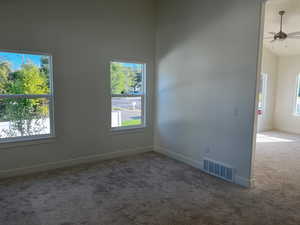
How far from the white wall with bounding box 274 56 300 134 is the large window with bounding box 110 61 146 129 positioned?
5.66 m

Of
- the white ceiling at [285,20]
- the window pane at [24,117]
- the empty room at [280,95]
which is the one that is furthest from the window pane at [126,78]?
the white ceiling at [285,20]

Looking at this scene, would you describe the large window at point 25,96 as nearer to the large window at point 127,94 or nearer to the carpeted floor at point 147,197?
the carpeted floor at point 147,197

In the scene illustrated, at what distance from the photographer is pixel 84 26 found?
3.90 meters

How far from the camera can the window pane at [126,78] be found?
4402 mm

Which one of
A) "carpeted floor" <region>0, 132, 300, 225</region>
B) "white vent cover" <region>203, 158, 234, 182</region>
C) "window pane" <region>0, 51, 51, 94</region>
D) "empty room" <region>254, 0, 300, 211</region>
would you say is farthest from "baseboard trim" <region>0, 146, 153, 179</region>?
"empty room" <region>254, 0, 300, 211</region>

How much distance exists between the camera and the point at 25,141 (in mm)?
3557

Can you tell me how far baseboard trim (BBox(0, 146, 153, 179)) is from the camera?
348cm

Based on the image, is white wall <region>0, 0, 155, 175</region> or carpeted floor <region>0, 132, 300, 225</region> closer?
carpeted floor <region>0, 132, 300, 225</region>

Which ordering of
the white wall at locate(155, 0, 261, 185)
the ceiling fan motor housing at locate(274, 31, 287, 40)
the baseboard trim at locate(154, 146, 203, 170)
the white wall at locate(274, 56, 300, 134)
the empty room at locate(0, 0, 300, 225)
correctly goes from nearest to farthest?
1. the empty room at locate(0, 0, 300, 225)
2. the white wall at locate(155, 0, 261, 185)
3. the baseboard trim at locate(154, 146, 203, 170)
4. the ceiling fan motor housing at locate(274, 31, 287, 40)
5. the white wall at locate(274, 56, 300, 134)

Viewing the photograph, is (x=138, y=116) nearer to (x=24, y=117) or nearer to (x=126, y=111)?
(x=126, y=111)

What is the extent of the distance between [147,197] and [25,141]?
224 cm

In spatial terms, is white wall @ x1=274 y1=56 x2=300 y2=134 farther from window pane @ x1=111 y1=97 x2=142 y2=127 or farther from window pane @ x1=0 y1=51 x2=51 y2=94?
window pane @ x1=0 y1=51 x2=51 y2=94

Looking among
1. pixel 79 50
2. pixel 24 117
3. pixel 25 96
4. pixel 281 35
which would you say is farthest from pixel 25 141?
pixel 281 35

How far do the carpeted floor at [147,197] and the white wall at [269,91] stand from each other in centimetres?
390
